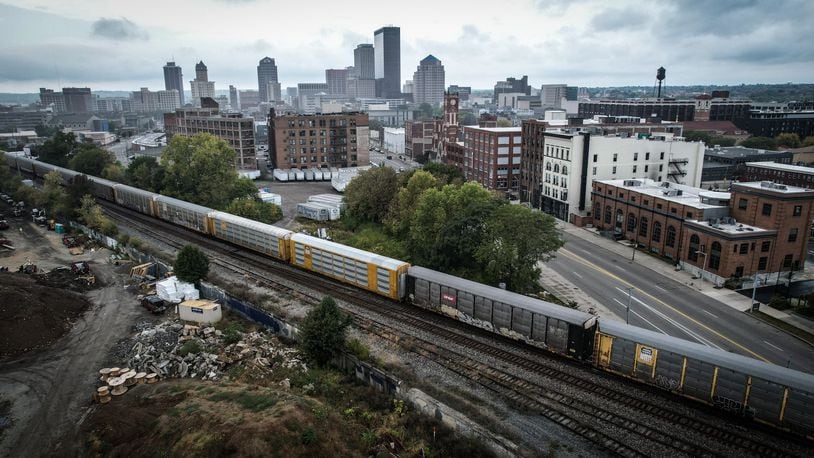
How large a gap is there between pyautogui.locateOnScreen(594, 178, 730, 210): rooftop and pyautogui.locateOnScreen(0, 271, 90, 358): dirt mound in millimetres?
59807

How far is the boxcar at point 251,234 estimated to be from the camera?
165 feet

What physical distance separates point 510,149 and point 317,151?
48227 millimetres

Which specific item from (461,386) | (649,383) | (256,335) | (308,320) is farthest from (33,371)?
(649,383)

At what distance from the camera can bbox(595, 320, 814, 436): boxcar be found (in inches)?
939

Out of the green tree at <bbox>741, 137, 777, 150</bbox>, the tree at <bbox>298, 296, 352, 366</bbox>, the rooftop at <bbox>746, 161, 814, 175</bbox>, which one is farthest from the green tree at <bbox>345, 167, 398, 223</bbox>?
the green tree at <bbox>741, 137, 777, 150</bbox>

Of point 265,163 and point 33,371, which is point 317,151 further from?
point 33,371

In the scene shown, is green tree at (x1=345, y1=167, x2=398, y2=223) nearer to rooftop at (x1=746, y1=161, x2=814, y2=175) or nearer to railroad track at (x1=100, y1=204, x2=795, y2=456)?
railroad track at (x1=100, y1=204, x2=795, y2=456)

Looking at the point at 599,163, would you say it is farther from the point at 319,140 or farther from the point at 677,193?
the point at 319,140

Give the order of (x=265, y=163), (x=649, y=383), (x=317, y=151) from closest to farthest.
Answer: (x=649, y=383), (x=317, y=151), (x=265, y=163)

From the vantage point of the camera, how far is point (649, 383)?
92.0 ft

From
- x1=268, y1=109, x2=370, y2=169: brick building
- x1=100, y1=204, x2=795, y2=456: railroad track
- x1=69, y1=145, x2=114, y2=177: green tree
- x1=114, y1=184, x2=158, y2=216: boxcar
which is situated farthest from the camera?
x1=268, y1=109, x2=370, y2=169: brick building

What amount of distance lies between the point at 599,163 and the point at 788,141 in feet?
298

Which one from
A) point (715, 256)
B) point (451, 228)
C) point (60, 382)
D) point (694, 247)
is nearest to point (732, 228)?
point (715, 256)

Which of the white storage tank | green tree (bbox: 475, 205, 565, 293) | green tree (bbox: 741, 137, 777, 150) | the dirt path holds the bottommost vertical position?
the dirt path
